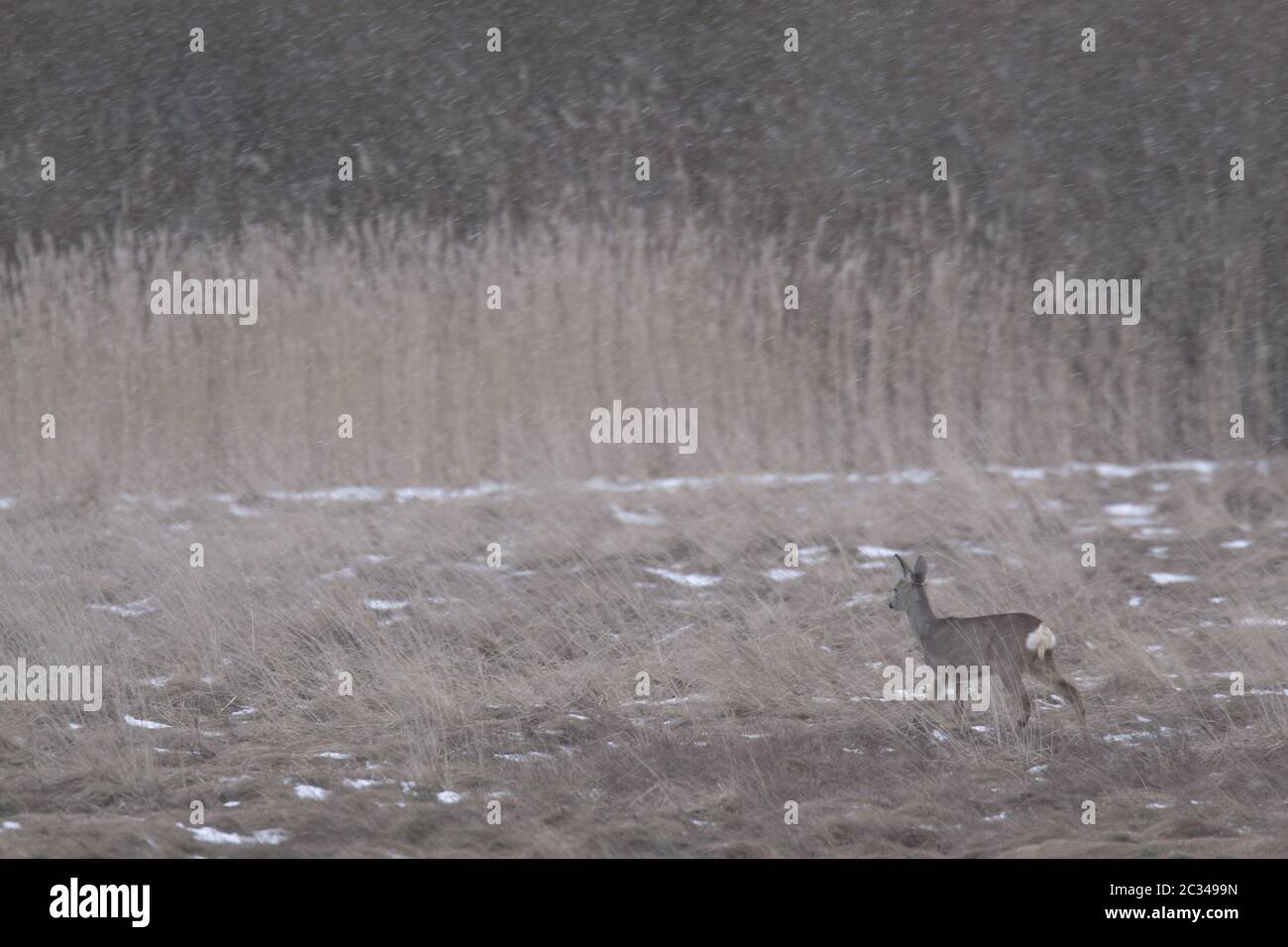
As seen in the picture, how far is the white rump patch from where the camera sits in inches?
211

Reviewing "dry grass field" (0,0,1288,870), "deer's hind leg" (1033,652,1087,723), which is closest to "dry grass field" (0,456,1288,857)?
"dry grass field" (0,0,1288,870)

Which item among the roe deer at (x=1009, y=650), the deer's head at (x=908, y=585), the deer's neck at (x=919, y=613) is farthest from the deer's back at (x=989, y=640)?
the deer's head at (x=908, y=585)

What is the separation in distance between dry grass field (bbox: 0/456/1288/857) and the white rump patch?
1.14 ft

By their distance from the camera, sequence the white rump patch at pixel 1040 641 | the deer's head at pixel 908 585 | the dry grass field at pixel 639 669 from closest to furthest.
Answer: the dry grass field at pixel 639 669 < the white rump patch at pixel 1040 641 < the deer's head at pixel 908 585

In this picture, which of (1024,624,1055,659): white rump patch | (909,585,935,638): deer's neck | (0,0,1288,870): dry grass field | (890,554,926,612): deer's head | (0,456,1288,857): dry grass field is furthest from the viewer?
(890,554,926,612): deer's head

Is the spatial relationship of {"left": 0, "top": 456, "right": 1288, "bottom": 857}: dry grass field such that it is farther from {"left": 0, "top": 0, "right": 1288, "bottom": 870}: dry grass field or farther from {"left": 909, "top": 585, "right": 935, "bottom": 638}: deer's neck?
{"left": 909, "top": 585, "right": 935, "bottom": 638}: deer's neck

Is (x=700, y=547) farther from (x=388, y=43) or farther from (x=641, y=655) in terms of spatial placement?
(x=388, y=43)

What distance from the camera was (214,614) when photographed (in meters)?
6.67

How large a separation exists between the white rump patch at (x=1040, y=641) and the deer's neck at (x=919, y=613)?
0.43 metres

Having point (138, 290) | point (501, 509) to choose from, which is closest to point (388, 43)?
point (138, 290)

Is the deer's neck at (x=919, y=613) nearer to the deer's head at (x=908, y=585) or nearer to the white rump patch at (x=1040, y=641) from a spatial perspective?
the deer's head at (x=908, y=585)

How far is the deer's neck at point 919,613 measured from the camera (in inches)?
224

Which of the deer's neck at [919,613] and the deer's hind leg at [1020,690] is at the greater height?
the deer's neck at [919,613]

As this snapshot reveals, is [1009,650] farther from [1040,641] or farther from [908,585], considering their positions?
[908,585]
